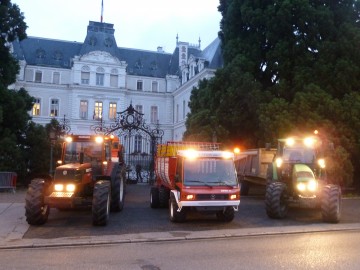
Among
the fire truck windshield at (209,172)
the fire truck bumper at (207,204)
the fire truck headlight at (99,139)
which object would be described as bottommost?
the fire truck bumper at (207,204)

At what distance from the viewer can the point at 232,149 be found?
91.5ft

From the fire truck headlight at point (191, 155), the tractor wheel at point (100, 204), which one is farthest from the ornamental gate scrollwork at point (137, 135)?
the tractor wheel at point (100, 204)

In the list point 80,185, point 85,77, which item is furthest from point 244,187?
point 85,77

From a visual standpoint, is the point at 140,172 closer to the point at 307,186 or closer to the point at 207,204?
the point at 307,186

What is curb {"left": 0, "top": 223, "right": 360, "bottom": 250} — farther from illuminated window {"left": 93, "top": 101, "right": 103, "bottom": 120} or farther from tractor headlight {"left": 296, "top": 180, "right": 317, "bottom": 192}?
illuminated window {"left": 93, "top": 101, "right": 103, "bottom": 120}

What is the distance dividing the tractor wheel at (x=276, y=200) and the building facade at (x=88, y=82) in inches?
1727

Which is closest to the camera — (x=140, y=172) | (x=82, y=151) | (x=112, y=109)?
(x=82, y=151)

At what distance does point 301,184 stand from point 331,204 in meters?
1.42

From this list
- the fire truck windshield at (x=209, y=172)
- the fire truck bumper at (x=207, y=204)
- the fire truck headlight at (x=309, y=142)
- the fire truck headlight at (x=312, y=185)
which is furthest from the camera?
the fire truck headlight at (x=309, y=142)

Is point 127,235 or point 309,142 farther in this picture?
point 309,142

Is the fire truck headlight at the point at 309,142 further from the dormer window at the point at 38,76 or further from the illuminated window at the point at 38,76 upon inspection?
the illuminated window at the point at 38,76

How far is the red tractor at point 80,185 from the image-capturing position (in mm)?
12906

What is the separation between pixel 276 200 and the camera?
15.0 m

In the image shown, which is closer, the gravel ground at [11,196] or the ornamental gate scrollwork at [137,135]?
the gravel ground at [11,196]
